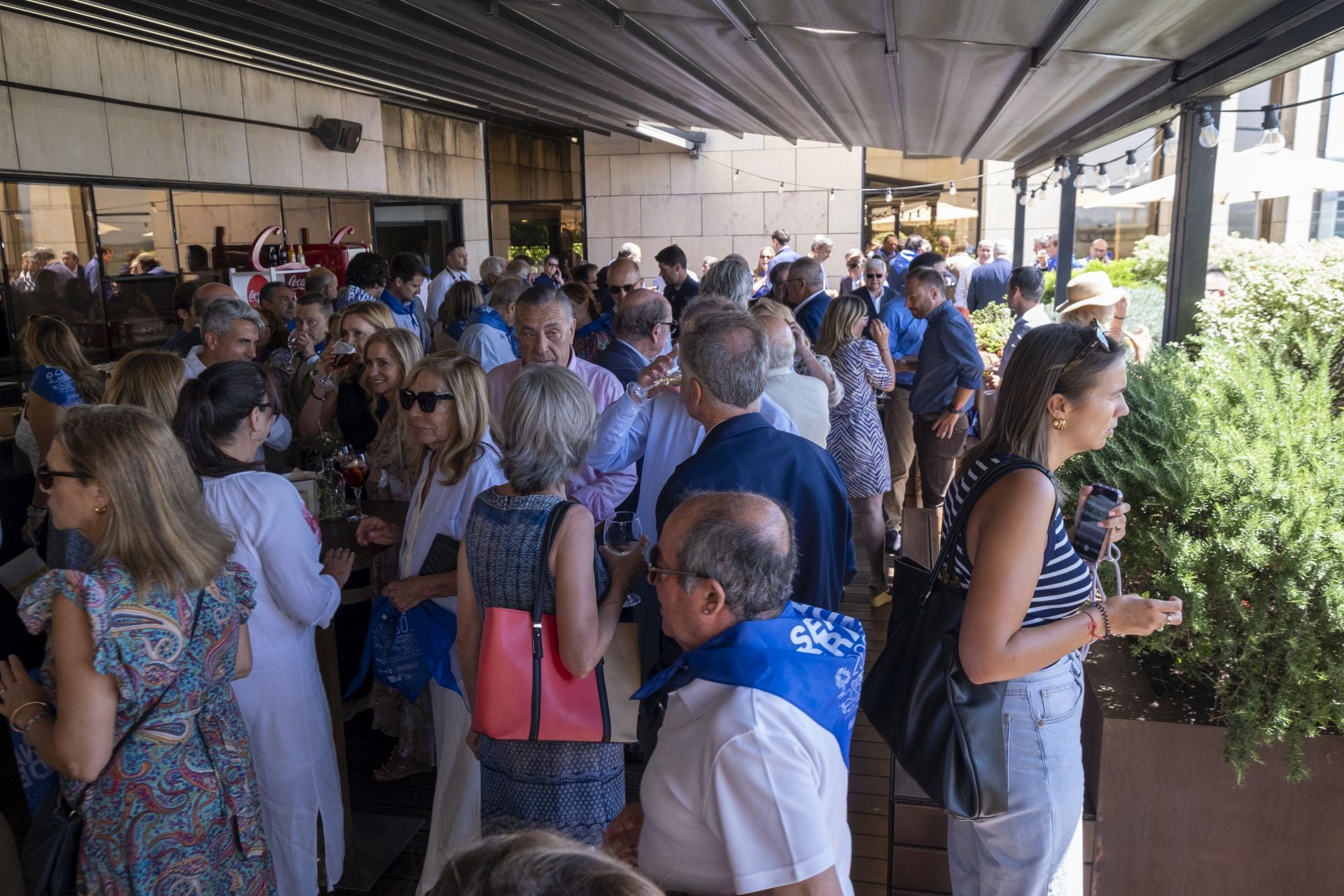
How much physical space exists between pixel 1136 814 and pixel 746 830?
69.8 inches

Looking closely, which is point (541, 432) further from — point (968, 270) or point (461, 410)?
point (968, 270)

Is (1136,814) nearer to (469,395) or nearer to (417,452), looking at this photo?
(469,395)

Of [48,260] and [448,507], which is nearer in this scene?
[448,507]

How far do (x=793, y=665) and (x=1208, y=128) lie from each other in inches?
201

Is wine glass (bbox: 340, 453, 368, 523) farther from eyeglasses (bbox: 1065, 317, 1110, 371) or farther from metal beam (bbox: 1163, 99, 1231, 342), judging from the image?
metal beam (bbox: 1163, 99, 1231, 342)

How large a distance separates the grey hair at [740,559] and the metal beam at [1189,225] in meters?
4.92

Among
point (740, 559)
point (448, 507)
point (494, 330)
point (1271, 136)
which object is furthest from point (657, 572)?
point (1271, 136)

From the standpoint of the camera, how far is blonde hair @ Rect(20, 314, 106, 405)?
14.8ft

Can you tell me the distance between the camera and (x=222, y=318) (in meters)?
4.48

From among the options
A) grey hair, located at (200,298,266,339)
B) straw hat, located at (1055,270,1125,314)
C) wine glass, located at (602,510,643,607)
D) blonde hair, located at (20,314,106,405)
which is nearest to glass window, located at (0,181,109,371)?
blonde hair, located at (20,314,106,405)

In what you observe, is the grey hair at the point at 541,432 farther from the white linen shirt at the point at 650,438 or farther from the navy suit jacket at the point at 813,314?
the navy suit jacket at the point at 813,314

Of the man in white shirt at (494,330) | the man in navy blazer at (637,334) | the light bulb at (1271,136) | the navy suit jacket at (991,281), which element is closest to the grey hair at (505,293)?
the man in white shirt at (494,330)

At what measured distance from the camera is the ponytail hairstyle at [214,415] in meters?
2.57

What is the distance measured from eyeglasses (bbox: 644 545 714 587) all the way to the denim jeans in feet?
3.05
